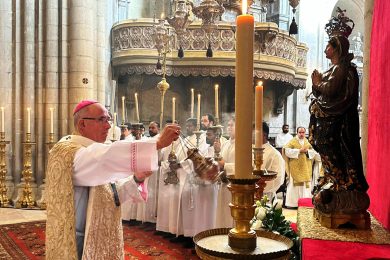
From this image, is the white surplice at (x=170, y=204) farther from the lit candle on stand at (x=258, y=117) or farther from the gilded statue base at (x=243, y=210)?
the gilded statue base at (x=243, y=210)

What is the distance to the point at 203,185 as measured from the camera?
6215mm

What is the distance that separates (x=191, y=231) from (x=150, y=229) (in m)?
1.13

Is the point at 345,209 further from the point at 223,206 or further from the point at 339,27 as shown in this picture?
the point at 223,206

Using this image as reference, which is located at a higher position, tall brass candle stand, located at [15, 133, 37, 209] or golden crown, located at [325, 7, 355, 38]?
golden crown, located at [325, 7, 355, 38]

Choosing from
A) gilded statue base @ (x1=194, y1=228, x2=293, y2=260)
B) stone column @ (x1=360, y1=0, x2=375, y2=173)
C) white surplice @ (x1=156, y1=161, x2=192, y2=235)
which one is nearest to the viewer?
gilded statue base @ (x1=194, y1=228, x2=293, y2=260)

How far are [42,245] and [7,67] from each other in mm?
4655

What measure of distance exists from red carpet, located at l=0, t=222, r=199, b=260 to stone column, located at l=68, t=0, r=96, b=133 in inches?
123

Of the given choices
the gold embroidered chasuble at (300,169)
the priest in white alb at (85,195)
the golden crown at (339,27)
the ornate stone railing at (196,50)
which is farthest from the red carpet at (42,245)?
the ornate stone railing at (196,50)

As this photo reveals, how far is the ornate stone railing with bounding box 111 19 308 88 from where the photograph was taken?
41.1 feet

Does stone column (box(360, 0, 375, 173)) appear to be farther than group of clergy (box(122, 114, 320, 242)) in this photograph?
No

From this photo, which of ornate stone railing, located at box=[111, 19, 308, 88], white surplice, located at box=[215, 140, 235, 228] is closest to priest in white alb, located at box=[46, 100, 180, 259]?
white surplice, located at box=[215, 140, 235, 228]

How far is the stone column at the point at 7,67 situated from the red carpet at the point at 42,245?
2.67m

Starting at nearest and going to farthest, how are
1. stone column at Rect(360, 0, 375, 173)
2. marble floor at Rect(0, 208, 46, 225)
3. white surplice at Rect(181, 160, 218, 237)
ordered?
stone column at Rect(360, 0, 375, 173) < white surplice at Rect(181, 160, 218, 237) < marble floor at Rect(0, 208, 46, 225)

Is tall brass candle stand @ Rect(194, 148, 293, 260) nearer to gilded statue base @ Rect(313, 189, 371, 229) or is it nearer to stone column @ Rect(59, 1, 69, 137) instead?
gilded statue base @ Rect(313, 189, 371, 229)
